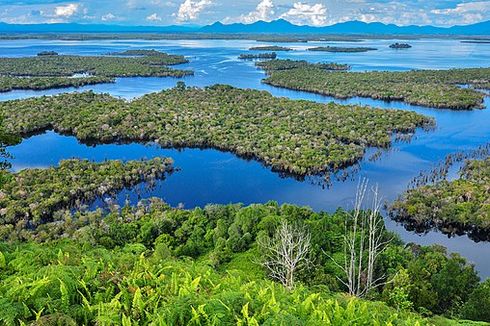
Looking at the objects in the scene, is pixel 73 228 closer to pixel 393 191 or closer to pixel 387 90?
pixel 393 191

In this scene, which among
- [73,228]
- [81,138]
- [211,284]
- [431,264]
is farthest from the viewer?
[81,138]

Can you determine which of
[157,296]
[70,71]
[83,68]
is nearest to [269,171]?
[157,296]

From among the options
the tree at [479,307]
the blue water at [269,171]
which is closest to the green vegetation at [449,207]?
the blue water at [269,171]

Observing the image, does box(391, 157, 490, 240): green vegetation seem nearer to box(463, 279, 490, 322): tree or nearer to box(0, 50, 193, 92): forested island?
box(463, 279, 490, 322): tree

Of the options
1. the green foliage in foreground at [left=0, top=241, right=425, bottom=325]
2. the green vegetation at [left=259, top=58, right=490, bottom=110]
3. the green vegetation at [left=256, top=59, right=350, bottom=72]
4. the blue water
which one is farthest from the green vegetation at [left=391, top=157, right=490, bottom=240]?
the green vegetation at [left=256, top=59, right=350, bottom=72]

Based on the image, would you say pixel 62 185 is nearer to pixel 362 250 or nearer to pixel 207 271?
pixel 362 250

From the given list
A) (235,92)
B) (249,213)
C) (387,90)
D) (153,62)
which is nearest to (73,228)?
(249,213)
